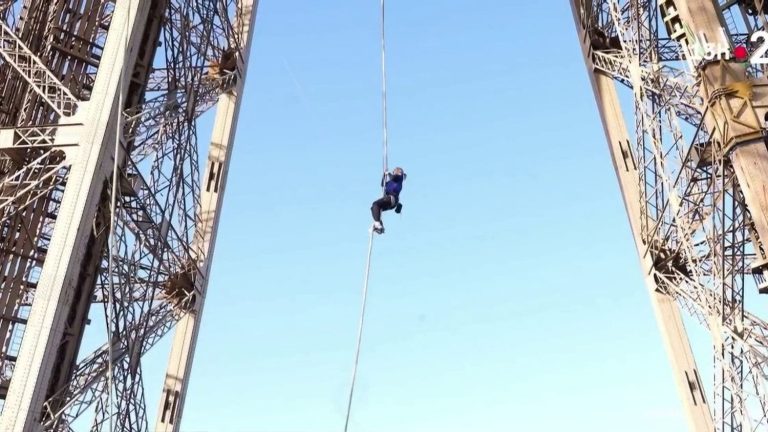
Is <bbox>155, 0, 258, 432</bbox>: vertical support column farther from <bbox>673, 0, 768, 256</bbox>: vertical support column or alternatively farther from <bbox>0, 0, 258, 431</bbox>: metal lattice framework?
<bbox>673, 0, 768, 256</bbox>: vertical support column

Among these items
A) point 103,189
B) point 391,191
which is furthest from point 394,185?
point 103,189

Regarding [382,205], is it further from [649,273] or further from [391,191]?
[649,273]

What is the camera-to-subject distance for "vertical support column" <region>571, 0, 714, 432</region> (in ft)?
40.1

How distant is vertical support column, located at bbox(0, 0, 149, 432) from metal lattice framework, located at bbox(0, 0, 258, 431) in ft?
0.05

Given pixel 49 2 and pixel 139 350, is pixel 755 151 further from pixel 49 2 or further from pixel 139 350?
pixel 49 2

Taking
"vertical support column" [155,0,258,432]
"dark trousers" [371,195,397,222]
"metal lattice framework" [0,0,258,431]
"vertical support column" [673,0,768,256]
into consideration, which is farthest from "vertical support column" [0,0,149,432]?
"vertical support column" [673,0,768,256]

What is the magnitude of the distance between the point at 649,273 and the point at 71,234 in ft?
31.7

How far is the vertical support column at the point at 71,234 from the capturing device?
319 inches

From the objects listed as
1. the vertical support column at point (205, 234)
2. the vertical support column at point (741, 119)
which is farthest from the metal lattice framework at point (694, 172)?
the vertical support column at point (205, 234)

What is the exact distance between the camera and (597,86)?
49.5 ft

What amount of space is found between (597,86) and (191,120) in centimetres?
829

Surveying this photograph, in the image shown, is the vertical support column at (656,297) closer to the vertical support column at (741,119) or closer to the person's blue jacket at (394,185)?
the vertical support column at (741,119)

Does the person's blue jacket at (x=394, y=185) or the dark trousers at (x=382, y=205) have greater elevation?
the person's blue jacket at (x=394, y=185)

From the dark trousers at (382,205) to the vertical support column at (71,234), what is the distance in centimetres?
343
